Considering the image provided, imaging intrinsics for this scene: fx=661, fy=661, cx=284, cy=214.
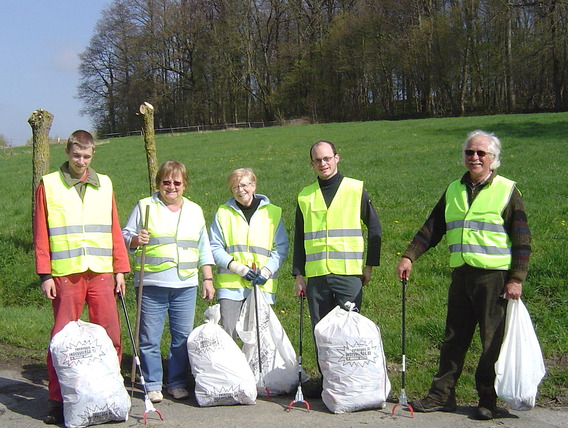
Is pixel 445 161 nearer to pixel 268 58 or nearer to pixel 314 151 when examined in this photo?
pixel 314 151

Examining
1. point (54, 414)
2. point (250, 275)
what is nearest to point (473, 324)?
point (250, 275)

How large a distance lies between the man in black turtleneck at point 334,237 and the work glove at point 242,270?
1.45 feet

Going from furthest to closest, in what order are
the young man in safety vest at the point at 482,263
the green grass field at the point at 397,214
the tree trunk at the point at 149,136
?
the tree trunk at the point at 149,136, the green grass field at the point at 397,214, the young man in safety vest at the point at 482,263

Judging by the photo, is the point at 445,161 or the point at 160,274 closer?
the point at 160,274

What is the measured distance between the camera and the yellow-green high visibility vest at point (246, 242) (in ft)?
17.7

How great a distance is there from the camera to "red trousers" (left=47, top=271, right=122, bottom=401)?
4.86 m

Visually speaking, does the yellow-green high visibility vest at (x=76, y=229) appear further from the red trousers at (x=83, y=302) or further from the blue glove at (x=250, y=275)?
the blue glove at (x=250, y=275)

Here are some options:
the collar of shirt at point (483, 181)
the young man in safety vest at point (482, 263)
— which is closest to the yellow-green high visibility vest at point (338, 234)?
the young man in safety vest at point (482, 263)

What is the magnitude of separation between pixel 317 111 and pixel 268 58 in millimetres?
6735

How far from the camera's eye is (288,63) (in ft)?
200

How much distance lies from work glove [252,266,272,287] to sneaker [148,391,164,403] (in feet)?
3.69

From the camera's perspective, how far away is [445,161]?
1747cm

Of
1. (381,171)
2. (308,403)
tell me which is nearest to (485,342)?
(308,403)

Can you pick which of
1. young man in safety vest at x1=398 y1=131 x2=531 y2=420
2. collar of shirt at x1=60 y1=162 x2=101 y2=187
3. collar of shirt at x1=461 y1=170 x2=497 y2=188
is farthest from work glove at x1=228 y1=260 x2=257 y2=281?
collar of shirt at x1=461 y1=170 x2=497 y2=188
